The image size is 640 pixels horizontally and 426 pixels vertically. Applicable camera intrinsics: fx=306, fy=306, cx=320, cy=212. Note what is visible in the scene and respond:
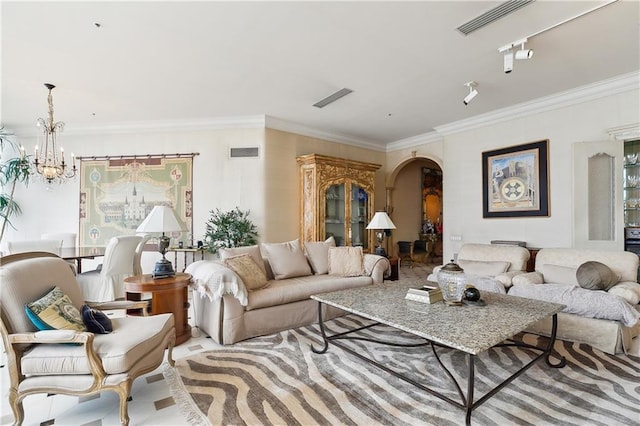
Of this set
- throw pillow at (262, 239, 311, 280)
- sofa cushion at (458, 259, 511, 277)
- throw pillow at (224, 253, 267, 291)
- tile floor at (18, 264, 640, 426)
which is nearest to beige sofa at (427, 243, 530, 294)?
sofa cushion at (458, 259, 511, 277)

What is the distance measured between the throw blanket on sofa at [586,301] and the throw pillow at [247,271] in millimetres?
2728

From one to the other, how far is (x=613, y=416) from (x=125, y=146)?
6.73 m

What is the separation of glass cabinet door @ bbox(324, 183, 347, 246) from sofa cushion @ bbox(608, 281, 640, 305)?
12.2ft

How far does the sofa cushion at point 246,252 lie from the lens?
3425 mm

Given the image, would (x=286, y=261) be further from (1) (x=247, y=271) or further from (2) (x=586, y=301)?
(2) (x=586, y=301)

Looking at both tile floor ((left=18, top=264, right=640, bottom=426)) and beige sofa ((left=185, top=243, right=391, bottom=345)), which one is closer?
tile floor ((left=18, top=264, right=640, bottom=426))

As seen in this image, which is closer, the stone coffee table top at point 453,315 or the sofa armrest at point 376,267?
the stone coffee table top at point 453,315

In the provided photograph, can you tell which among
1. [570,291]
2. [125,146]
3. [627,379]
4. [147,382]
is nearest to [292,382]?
[147,382]

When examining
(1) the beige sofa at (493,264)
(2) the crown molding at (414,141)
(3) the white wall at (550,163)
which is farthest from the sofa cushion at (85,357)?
(2) the crown molding at (414,141)

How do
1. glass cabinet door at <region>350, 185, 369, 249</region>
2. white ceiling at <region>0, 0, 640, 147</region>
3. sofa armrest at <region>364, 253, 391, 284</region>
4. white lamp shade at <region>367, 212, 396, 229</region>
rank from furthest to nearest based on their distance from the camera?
glass cabinet door at <region>350, 185, 369, 249</region> < white lamp shade at <region>367, 212, 396, 229</region> < sofa armrest at <region>364, 253, 391, 284</region> < white ceiling at <region>0, 0, 640, 147</region>

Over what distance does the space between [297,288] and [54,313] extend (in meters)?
2.01

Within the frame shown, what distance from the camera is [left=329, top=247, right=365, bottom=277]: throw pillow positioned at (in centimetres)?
391

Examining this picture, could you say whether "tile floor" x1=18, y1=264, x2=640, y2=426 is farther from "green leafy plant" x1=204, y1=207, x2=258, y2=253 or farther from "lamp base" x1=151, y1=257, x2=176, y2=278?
"green leafy plant" x1=204, y1=207, x2=258, y2=253

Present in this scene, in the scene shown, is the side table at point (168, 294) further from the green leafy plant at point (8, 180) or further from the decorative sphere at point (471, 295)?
the green leafy plant at point (8, 180)
